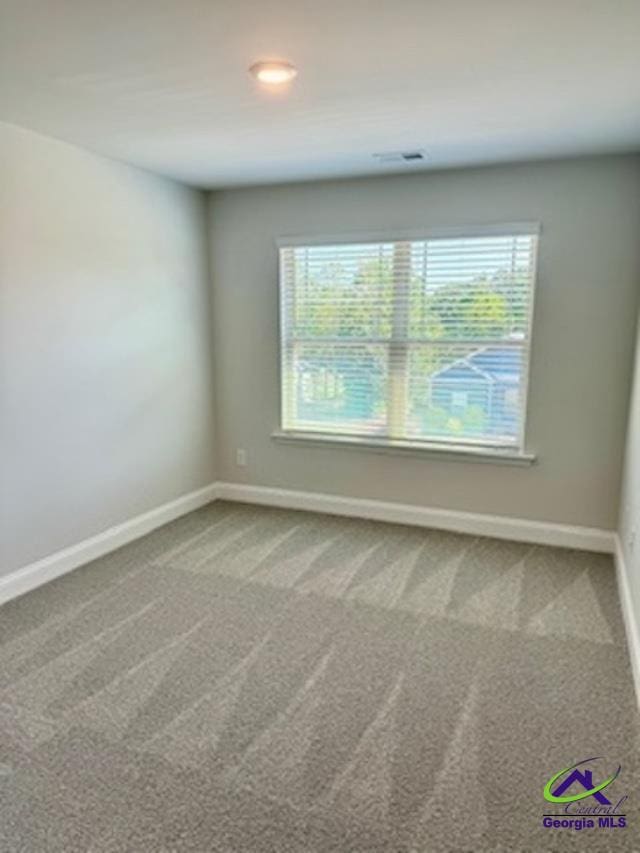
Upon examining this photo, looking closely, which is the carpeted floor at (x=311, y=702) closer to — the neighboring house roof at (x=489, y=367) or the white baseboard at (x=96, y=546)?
the white baseboard at (x=96, y=546)

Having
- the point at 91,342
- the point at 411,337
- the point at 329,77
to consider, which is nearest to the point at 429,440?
the point at 411,337

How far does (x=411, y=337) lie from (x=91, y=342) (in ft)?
6.85

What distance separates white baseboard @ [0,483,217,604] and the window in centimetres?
95

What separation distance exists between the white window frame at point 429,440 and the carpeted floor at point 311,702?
70 cm

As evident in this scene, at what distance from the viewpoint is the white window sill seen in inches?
150

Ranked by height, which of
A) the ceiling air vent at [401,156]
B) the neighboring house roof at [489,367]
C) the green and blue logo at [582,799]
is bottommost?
the green and blue logo at [582,799]

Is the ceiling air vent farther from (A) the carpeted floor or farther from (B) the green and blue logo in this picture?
(B) the green and blue logo

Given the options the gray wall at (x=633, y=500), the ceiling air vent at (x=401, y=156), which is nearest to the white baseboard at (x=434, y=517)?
the gray wall at (x=633, y=500)

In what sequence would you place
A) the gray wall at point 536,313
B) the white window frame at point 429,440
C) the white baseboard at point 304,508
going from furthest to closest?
the white window frame at point 429,440 → the gray wall at point 536,313 → the white baseboard at point 304,508

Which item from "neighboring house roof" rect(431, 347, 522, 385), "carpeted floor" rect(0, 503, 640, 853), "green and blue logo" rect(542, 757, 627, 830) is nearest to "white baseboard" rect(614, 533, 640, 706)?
"carpeted floor" rect(0, 503, 640, 853)

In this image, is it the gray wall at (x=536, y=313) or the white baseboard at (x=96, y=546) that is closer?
the white baseboard at (x=96, y=546)

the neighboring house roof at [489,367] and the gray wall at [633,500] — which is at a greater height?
the neighboring house roof at [489,367]

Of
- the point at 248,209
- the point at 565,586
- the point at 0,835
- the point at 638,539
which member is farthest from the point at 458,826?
the point at 248,209

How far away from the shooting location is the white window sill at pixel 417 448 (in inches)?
150
